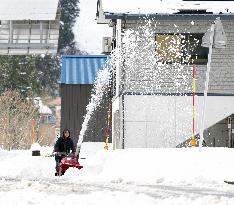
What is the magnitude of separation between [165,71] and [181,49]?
1.02 m

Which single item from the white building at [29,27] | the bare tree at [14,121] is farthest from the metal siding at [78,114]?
the bare tree at [14,121]

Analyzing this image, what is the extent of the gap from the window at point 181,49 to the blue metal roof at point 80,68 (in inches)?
312

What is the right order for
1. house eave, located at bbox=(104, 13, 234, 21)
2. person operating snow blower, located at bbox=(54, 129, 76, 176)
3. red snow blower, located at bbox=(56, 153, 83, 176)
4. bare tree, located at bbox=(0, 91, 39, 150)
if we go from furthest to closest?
bare tree, located at bbox=(0, 91, 39, 150), house eave, located at bbox=(104, 13, 234, 21), person operating snow blower, located at bbox=(54, 129, 76, 176), red snow blower, located at bbox=(56, 153, 83, 176)

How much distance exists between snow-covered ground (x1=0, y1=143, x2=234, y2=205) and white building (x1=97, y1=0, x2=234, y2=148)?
3.73m

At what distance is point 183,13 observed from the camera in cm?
2086

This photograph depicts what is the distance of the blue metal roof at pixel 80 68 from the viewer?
Answer: 28.9m

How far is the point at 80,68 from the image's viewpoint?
2983 centimetres

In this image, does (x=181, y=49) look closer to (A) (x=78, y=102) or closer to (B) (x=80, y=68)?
(A) (x=78, y=102)

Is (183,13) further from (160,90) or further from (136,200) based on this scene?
(136,200)

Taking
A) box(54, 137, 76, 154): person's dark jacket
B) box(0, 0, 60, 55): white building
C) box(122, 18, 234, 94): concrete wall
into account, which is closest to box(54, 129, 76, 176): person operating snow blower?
box(54, 137, 76, 154): person's dark jacket

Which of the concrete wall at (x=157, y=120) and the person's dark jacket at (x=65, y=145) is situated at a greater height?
the concrete wall at (x=157, y=120)

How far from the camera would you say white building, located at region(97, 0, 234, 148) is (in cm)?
2078

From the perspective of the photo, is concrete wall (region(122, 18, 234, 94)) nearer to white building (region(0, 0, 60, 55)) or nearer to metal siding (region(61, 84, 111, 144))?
metal siding (region(61, 84, 111, 144))

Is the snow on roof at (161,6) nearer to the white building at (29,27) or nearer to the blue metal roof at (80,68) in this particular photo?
the blue metal roof at (80,68)
